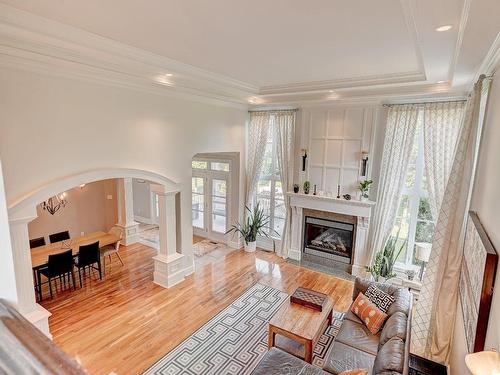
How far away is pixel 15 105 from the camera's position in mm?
3270

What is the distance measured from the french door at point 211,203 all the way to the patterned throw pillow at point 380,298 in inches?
168

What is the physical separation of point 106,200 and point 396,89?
7.48 metres

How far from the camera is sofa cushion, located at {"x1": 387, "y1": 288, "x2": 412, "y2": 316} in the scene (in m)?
3.61

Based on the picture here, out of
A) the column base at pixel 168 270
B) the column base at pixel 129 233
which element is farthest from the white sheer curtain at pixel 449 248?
the column base at pixel 129 233

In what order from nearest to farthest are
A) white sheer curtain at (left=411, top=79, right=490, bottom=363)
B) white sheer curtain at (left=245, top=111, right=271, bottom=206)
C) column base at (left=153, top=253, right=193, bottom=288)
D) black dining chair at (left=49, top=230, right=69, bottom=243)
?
white sheer curtain at (left=411, top=79, right=490, bottom=363) → column base at (left=153, top=253, right=193, bottom=288) → black dining chair at (left=49, top=230, right=69, bottom=243) → white sheer curtain at (left=245, top=111, right=271, bottom=206)

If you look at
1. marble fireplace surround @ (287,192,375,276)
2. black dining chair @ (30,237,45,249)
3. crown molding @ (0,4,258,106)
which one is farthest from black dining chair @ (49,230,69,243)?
marble fireplace surround @ (287,192,375,276)

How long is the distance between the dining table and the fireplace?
438 cm

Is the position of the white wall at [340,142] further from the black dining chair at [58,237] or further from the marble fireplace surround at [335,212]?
the black dining chair at [58,237]

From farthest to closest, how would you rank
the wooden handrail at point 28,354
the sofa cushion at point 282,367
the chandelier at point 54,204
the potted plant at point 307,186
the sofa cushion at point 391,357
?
1. the chandelier at point 54,204
2. the potted plant at point 307,186
3. the sofa cushion at point 282,367
4. the sofa cushion at point 391,357
5. the wooden handrail at point 28,354

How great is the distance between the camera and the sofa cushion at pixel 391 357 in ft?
8.31

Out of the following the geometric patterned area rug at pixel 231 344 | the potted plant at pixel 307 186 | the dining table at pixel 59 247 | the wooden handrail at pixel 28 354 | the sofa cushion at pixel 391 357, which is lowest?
the geometric patterned area rug at pixel 231 344

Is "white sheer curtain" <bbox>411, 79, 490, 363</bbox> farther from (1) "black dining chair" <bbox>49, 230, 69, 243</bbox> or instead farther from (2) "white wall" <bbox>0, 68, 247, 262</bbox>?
(1) "black dining chair" <bbox>49, 230, 69, 243</bbox>

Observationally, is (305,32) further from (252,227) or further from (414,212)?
(252,227)

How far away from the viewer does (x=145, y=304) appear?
4957mm
